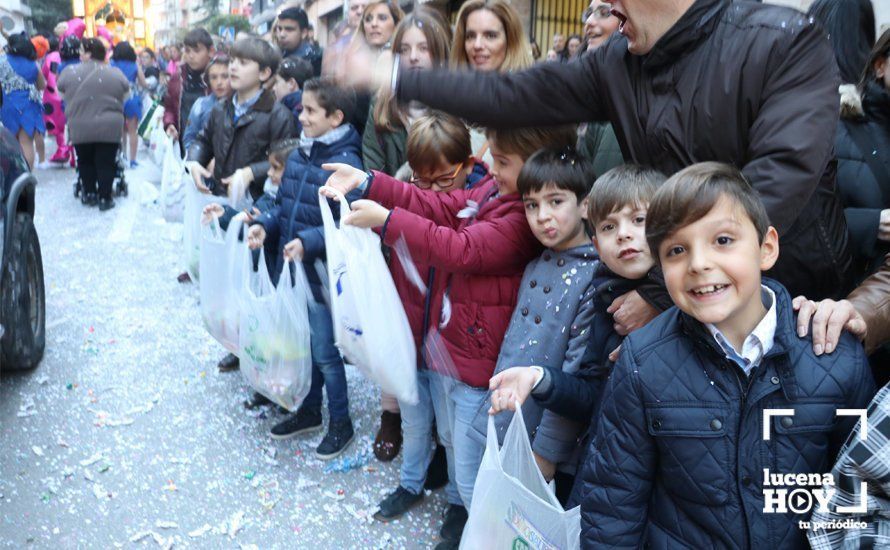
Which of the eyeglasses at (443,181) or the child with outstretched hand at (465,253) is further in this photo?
the eyeglasses at (443,181)

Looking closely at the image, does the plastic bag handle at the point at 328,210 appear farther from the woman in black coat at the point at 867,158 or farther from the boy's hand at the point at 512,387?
the woman in black coat at the point at 867,158

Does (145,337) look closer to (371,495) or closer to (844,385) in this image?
(371,495)

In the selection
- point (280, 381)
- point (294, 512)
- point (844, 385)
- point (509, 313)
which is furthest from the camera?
point (280, 381)

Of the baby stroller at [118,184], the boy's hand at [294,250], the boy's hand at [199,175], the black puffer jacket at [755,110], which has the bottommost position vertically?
the baby stroller at [118,184]

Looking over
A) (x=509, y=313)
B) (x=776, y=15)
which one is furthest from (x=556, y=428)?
(x=776, y=15)

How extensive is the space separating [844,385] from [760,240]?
0.33 m

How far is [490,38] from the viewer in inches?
119

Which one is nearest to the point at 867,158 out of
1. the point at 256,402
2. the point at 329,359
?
the point at 329,359

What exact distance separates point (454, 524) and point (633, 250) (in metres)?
1.48

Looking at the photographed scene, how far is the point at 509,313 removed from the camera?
2.51m

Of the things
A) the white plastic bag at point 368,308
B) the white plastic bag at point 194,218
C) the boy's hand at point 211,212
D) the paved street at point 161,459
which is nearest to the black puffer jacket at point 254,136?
the white plastic bag at point 194,218

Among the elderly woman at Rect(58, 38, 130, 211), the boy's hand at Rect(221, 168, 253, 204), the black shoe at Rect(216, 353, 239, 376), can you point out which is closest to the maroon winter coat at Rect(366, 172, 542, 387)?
the boy's hand at Rect(221, 168, 253, 204)

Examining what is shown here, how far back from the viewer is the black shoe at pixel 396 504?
296 cm

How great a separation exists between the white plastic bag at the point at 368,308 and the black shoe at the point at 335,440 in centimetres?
88
